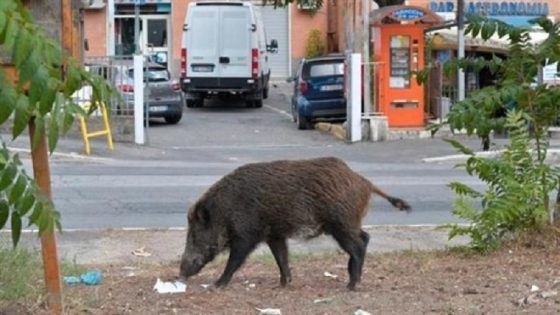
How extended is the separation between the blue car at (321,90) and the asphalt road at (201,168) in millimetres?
641

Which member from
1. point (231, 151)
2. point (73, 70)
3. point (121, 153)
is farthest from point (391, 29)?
point (73, 70)

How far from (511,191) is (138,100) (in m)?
17.6

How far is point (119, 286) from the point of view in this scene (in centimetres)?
723

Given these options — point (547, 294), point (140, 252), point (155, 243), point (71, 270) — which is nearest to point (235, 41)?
point (155, 243)

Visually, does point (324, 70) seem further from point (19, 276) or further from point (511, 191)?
point (19, 276)

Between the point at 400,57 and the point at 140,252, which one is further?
the point at 400,57

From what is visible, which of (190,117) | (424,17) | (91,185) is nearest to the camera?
(91,185)

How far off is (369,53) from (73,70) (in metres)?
22.1

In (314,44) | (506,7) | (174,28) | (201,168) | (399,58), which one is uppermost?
(506,7)

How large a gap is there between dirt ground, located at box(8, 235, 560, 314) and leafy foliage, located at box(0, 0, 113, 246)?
65.0 inches

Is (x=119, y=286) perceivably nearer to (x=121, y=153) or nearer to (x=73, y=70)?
(x=73, y=70)

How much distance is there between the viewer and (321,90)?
93.6 ft

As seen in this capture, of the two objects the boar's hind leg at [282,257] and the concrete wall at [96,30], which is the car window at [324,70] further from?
the boar's hind leg at [282,257]

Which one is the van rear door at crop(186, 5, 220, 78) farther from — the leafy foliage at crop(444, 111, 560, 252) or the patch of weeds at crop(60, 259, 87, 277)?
the leafy foliage at crop(444, 111, 560, 252)
